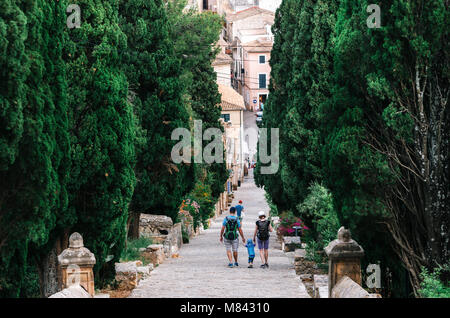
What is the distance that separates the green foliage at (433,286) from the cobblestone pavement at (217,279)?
3.71m

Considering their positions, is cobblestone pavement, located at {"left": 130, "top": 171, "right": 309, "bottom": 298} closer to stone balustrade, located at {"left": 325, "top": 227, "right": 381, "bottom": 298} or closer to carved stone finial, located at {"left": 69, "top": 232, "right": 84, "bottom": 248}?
stone balustrade, located at {"left": 325, "top": 227, "right": 381, "bottom": 298}

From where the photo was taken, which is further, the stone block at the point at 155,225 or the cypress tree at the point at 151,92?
the stone block at the point at 155,225

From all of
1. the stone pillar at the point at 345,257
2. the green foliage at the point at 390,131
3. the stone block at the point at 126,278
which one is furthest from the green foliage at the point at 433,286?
the stone block at the point at 126,278

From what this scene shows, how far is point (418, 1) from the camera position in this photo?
1234cm

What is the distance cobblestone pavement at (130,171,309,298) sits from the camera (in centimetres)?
1552

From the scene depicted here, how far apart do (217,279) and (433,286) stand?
7.17 m

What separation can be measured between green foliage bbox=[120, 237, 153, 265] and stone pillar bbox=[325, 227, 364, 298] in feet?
30.1

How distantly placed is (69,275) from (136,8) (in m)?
12.7

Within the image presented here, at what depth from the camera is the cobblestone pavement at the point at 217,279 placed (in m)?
15.5

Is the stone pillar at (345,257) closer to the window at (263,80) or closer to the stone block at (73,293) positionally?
the stone block at (73,293)

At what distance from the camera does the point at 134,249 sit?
2203 cm

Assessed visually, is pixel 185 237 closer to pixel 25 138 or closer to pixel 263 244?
pixel 263 244

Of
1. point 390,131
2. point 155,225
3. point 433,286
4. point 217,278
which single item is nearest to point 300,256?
point 217,278

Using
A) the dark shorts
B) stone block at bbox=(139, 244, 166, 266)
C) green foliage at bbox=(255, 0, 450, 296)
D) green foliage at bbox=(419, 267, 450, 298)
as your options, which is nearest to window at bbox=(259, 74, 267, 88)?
stone block at bbox=(139, 244, 166, 266)
